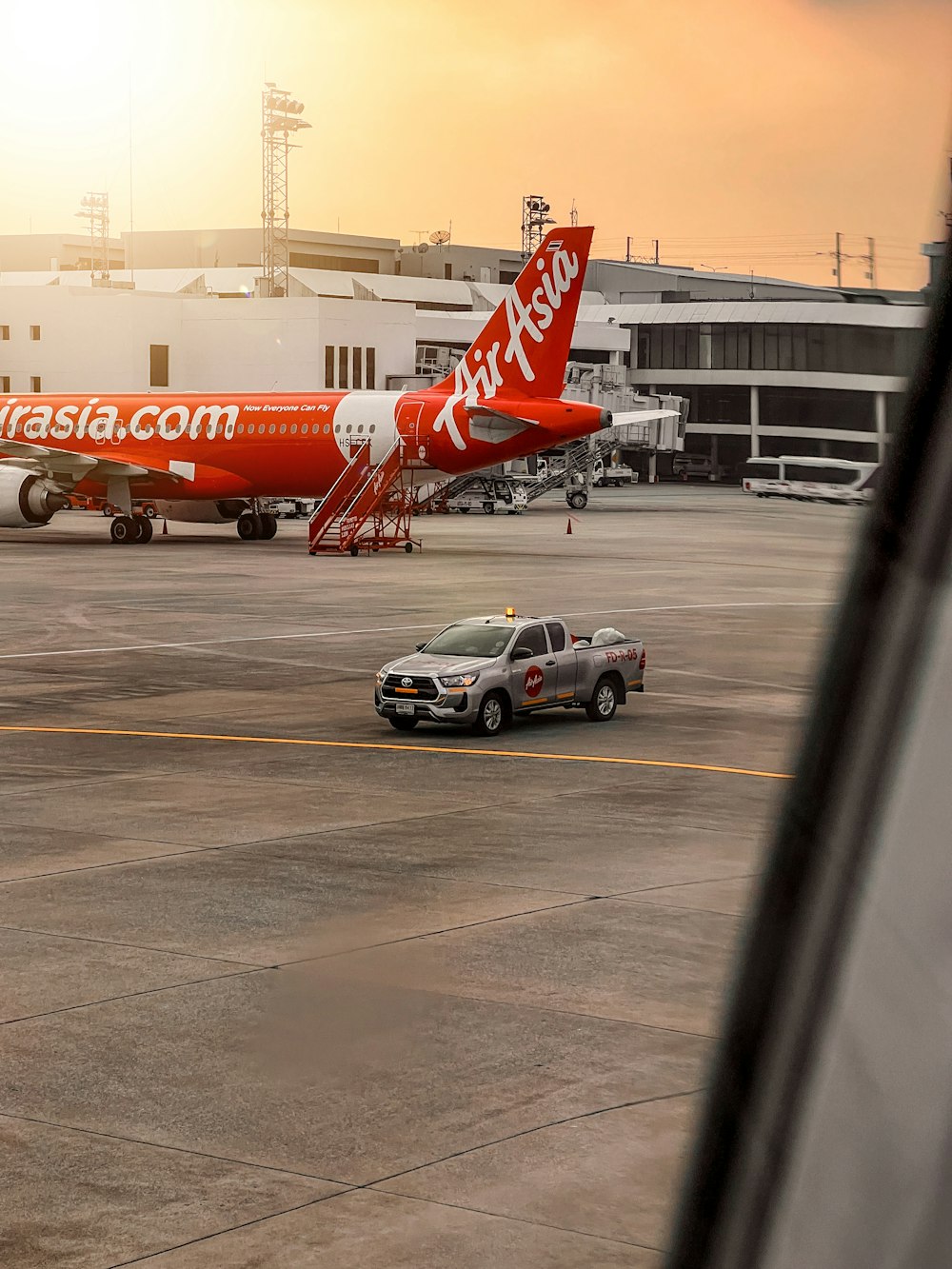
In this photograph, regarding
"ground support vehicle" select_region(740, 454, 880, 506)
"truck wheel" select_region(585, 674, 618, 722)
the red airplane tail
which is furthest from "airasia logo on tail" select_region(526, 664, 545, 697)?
the red airplane tail

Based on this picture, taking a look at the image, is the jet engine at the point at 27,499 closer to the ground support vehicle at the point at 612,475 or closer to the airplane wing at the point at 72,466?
the airplane wing at the point at 72,466

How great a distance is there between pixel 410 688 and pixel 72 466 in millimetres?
49039

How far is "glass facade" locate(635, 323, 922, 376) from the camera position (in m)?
1.97

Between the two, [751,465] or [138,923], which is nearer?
[751,465]

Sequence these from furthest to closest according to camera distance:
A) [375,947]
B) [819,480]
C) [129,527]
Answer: [129,527] → [375,947] → [819,480]

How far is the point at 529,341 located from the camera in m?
75.5

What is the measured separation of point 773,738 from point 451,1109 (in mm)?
8711

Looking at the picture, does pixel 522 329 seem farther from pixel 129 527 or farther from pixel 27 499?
pixel 27 499

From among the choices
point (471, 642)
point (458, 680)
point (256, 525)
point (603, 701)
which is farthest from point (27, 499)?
point (458, 680)

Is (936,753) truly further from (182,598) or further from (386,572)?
(386,572)

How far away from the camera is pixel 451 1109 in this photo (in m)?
10.6

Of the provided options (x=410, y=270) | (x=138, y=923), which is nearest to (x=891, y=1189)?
(x=138, y=923)

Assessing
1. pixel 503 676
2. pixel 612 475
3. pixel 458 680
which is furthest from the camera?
pixel 612 475

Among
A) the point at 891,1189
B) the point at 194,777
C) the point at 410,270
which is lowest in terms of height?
the point at 194,777
